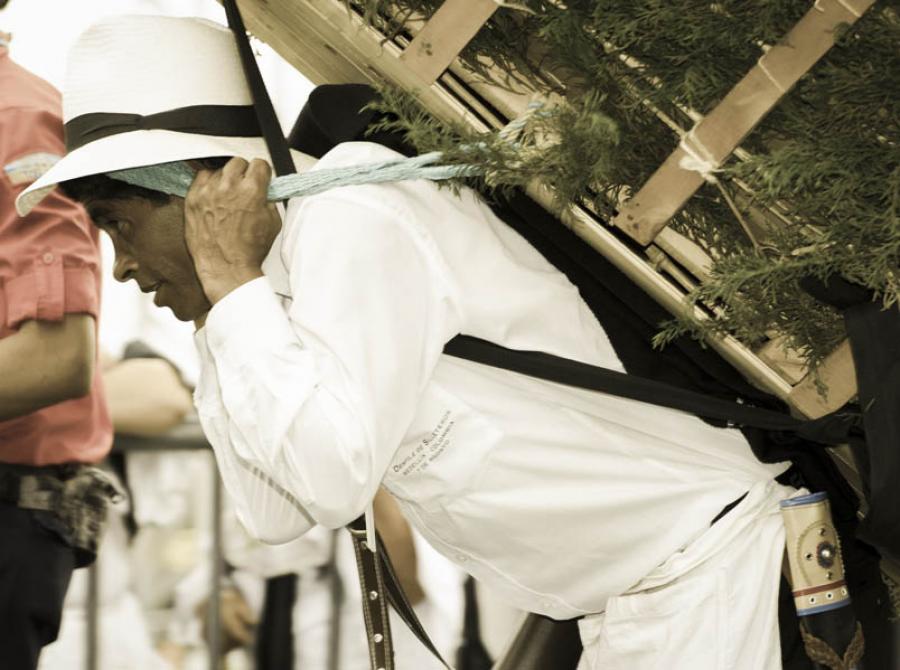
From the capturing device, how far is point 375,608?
222 cm

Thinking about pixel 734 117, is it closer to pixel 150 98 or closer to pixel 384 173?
pixel 384 173

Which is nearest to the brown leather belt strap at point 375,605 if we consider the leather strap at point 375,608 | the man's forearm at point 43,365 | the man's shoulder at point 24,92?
the leather strap at point 375,608

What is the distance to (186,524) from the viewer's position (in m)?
3.89

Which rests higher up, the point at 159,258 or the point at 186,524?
the point at 159,258

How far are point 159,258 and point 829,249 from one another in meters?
1.02

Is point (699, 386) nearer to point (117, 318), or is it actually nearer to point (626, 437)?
point (626, 437)

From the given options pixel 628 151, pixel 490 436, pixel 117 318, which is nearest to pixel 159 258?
pixel 490 436

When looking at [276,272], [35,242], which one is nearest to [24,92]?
[35,242]

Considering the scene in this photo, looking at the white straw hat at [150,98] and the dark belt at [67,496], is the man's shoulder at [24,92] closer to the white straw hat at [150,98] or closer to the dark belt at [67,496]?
the white straw hat at [150,98]

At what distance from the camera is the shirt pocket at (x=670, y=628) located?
1.89 metres

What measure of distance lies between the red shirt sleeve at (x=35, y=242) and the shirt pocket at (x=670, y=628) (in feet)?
4.25

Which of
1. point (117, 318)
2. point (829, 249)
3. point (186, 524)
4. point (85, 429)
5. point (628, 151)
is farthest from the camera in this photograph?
point (117, 318)

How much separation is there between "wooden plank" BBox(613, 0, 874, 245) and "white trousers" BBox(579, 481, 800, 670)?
18.4 inches

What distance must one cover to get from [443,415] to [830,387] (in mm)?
569
